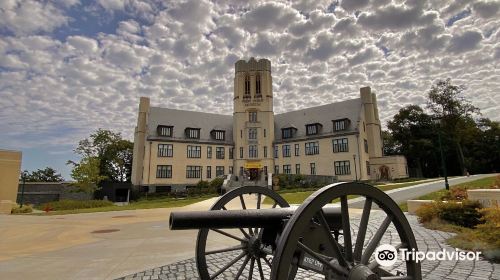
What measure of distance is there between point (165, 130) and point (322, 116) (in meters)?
24.9

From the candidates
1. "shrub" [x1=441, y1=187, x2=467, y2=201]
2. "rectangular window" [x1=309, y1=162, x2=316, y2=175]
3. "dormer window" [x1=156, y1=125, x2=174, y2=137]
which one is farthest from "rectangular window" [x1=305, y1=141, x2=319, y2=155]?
"shrub" [x1=441, y1=187, x2=467, y2=201]

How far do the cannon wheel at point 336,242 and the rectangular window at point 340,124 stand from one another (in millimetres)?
43460

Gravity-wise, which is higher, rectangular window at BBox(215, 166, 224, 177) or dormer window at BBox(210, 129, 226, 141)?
dormer window at BBox(210, 129, 226, 141)

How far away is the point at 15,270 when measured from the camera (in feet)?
21.2

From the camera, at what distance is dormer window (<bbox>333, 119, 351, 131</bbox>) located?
148 ft

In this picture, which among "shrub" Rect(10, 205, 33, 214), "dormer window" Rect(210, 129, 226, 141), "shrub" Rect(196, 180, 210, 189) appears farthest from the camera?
"dormer window" Rect(210, 129, 226, 141)

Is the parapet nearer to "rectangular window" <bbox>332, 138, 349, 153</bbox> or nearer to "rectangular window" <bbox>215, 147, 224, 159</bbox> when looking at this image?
"rectangular window" <bbox>215, 147, 224, 159</bbox>

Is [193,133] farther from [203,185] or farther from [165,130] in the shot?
[203,185]

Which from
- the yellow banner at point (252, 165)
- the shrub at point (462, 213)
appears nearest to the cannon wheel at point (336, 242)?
the shrub at point (462, 213)

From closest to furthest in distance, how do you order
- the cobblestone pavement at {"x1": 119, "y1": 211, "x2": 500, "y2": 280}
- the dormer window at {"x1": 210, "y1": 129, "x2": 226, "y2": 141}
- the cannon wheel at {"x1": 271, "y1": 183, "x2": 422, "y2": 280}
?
1. the cannon wheel at {"x1": 271, "y1": 183, "x2": 422, "y2": 280}
2. the cobblestone pavement at {"x1": 119, "y1": 211, "x2": 500, "y2": 280}
3. the dormer window at {"x1": 210, "y1": 129, "x2": 226, "y2": 141}

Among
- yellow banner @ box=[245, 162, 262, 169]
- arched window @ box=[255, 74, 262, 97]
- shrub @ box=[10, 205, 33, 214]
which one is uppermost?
arched window @ box=[255, 74, 262, 97]

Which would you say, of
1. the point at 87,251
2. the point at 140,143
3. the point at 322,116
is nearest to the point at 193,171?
the point at 140,143

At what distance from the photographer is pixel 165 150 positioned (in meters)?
46.5

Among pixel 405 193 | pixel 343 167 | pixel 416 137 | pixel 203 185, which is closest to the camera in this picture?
pixel 405 193
